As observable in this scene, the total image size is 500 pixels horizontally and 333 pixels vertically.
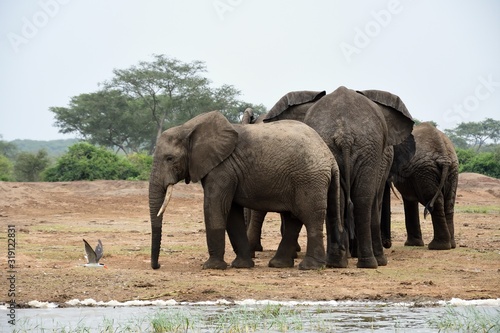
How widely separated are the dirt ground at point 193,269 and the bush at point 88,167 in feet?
26.7

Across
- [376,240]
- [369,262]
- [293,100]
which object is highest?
[293,100]

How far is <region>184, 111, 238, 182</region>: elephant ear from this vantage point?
1329 centimetres

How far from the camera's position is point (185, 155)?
1347 cm

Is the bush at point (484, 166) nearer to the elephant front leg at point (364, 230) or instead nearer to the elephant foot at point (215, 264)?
the elephant front leg at point (364, 230)

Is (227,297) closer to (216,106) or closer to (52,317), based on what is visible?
(52,317)

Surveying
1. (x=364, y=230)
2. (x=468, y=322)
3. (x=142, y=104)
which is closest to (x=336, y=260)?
(x=364, y=230)

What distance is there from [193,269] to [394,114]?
3.85 m

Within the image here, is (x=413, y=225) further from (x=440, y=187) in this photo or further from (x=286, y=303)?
(x=286, y=303)

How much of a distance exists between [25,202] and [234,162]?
1405 cm

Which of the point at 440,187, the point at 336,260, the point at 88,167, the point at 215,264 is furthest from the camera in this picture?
the point at 88,167

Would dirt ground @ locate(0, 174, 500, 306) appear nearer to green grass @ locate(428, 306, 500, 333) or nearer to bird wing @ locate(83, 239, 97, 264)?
bird wing @ locate(83, 239, 97, 264)

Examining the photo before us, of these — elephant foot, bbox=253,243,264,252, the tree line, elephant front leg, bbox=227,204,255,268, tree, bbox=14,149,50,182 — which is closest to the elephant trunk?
elephant front leg, bbox=227,204,255,268

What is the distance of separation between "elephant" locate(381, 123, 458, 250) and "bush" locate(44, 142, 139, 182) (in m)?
18.0

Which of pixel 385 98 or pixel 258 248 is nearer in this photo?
→ pixel 385 98
